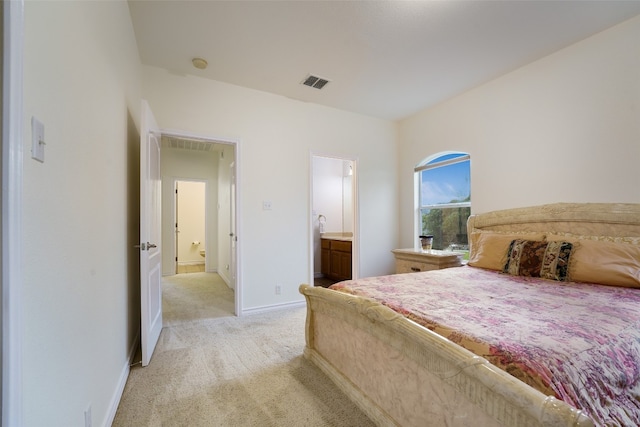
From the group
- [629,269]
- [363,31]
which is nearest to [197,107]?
[363,31]

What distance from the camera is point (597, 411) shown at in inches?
37.5

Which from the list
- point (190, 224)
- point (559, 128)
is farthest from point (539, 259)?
point (190, 224)

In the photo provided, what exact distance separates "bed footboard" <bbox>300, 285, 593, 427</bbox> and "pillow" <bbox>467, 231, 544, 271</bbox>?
5.48 ft

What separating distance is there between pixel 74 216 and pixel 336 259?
13.7 feet

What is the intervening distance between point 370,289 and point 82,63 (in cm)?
198

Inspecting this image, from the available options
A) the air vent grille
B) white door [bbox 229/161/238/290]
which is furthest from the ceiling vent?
the air vent grille

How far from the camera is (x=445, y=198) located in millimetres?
4059

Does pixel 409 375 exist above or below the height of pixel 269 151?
below

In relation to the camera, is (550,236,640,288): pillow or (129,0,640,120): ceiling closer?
(550,236,640,288): pillow

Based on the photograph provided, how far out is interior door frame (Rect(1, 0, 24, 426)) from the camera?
2.23ft

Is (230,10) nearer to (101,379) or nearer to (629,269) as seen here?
(101,379)

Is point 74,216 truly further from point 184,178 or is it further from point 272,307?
point 184,178

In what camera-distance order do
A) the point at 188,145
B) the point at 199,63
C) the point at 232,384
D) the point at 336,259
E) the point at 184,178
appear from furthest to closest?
1. the point at 184,178
2. the point at 188,145
3. the point at 336,259
4. the point at 199,63
5. the point at 232,384

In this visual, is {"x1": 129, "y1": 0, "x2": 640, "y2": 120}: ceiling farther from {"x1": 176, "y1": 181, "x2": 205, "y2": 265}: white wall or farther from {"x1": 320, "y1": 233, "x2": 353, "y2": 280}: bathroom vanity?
{"x1": 176, "y1": 181, "x2": 205, "y2": 265}: white wall
